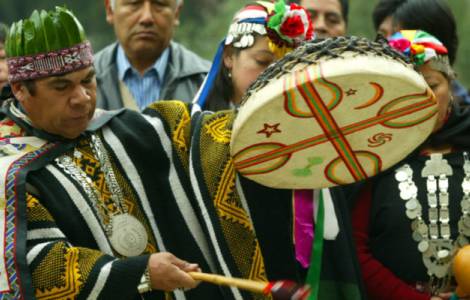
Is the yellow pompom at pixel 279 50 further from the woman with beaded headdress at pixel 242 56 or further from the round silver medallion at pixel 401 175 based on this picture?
the round silver medallion at pixel 401 175

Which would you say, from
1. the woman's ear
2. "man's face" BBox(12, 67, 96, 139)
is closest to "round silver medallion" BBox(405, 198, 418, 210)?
the woman's ear

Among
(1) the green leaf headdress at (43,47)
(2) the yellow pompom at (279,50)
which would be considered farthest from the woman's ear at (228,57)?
(1) the green leaf headdress at (43,47)

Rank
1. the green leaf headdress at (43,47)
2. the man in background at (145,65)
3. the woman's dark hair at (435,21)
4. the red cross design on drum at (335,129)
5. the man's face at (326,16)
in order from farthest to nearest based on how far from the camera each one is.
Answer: the man's face at (326,16), the man in background at (145,65), the woman's dark hair at (435,21), the green leaf headdress at (43,47), the red cross design on drum at (335,129)

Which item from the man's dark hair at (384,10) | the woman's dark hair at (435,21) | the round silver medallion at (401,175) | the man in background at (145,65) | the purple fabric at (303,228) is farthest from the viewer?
the man in background at (145,65)

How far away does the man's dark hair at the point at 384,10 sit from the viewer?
18.6ft

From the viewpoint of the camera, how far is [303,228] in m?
4.47

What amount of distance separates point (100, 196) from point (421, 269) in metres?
1.42

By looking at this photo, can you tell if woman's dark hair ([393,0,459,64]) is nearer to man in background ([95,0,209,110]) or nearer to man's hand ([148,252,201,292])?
man in background ([95,0,209,110])

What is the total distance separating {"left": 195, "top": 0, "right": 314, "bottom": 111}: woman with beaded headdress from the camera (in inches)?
189

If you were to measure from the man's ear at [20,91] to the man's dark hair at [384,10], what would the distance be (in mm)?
2193

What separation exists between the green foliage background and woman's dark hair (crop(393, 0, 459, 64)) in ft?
25.6

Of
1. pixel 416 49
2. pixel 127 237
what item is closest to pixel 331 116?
pixel 416 49

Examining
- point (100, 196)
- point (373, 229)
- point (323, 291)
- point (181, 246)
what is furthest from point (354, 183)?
point (100, 196)

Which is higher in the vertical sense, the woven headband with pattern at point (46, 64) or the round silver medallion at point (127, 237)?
the woven headband with pattern at point (46, 64)
